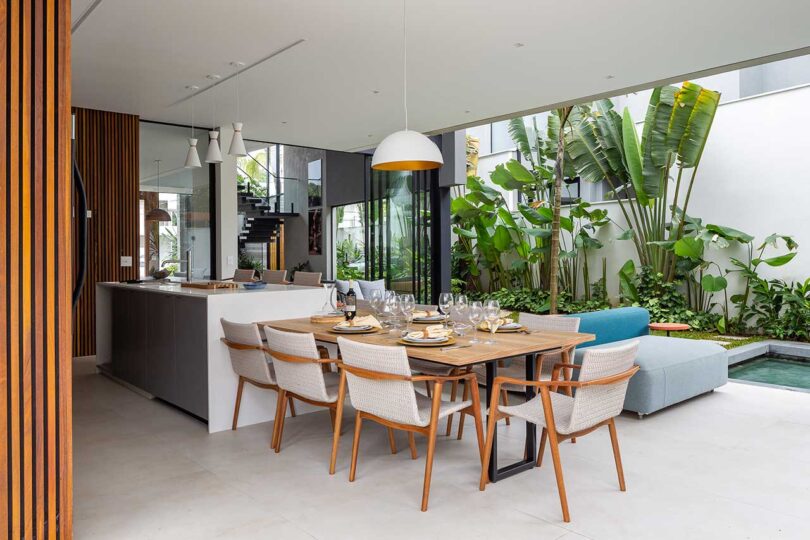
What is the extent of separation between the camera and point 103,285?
219 inches

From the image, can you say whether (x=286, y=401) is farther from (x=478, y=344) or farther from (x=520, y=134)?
(x=520, y=134)

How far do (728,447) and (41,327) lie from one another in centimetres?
360

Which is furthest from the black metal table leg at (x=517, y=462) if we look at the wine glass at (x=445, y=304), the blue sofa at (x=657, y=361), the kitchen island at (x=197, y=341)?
the kitchen island at (x=197, y=341)

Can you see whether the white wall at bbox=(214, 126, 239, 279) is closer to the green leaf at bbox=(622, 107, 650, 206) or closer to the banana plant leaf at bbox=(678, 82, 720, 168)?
the green leaf at bbox=(622, 107, 650, 206)

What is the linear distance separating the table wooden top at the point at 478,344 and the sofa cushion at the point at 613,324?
48.7 inches

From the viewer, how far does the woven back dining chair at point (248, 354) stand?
3498 millimetres

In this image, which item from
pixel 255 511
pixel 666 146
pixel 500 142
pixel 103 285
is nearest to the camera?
pixel 255 511

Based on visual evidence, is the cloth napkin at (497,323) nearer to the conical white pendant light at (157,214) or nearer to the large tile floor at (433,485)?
the large tile floor at (433,485)

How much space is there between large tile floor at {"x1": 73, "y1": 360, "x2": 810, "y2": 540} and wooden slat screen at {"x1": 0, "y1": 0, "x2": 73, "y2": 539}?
541mm

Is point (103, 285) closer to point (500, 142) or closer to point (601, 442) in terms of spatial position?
point (601, 442)

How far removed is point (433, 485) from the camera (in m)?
2.91

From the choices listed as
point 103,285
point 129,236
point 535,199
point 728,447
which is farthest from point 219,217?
point 728,447

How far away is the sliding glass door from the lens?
936 centimetres

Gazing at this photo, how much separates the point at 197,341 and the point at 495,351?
2.16m
